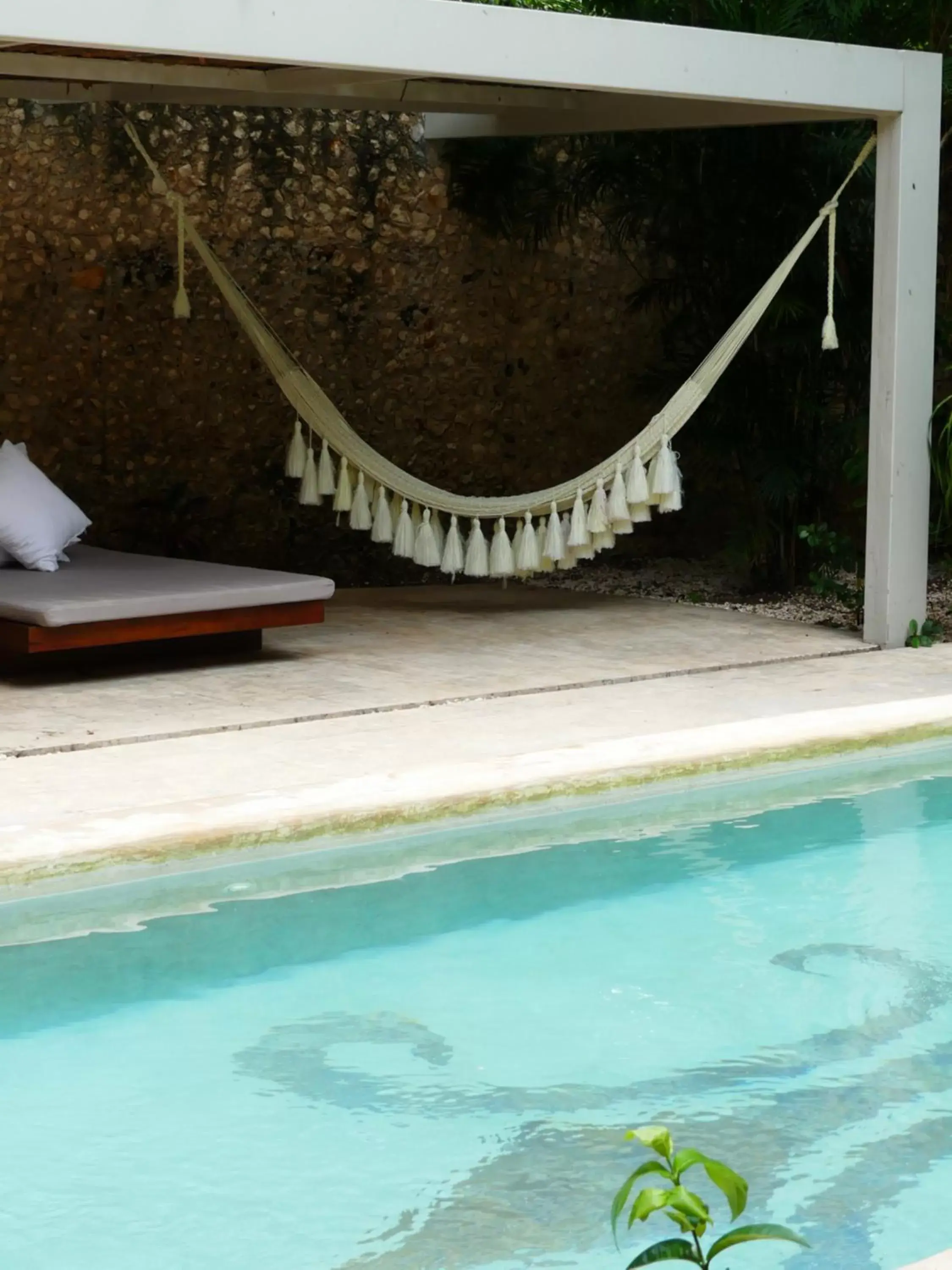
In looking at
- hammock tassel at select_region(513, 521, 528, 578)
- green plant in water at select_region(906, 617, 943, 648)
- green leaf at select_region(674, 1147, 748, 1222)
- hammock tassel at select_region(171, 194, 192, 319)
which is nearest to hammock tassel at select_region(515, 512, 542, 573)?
hammock tassel at select_region(513, 521, 528, 578)

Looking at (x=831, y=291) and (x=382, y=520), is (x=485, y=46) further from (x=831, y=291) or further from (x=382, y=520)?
(x=382, y=520)

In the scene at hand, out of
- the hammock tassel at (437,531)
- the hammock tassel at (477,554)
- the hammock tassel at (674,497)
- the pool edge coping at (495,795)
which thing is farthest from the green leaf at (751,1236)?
the hammock tassel at (437,531)

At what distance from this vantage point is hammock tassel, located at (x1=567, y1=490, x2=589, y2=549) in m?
6.42

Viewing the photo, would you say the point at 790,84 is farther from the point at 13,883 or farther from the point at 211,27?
the point at 13,883

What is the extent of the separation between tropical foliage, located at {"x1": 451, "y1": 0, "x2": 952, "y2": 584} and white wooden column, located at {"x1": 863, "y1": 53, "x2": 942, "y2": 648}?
52 cm

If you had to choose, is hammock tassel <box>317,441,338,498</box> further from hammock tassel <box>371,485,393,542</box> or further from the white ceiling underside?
the white ceiling underside

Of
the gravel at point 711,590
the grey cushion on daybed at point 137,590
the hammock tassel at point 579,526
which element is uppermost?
the hammock tassel at point 579,526

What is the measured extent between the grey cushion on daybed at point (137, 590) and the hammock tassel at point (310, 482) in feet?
1.93

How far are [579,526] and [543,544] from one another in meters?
0.18

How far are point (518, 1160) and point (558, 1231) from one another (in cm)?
25

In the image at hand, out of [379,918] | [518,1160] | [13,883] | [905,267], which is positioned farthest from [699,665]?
[518,1160]

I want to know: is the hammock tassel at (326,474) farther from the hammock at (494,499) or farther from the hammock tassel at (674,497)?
the hammock tassel at (674,497)

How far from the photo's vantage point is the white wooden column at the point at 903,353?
6133 mm

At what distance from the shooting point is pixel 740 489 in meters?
8.61
